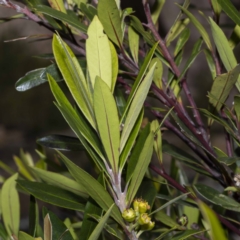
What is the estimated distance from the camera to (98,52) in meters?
0.42

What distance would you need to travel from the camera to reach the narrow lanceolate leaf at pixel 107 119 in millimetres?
386

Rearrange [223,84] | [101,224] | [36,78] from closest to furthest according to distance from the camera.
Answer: [101,224] → [223,84] → [36,78]

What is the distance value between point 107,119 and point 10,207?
0.26 metres

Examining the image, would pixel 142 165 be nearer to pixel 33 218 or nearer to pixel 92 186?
pixel 92 186

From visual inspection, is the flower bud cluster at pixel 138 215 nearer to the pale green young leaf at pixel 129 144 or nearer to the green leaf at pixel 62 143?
the pale green young leaf at pixel 129 144

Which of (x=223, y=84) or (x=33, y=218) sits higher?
(x=223, y=84)

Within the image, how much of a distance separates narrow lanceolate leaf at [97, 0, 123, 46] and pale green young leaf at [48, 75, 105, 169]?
109 mm

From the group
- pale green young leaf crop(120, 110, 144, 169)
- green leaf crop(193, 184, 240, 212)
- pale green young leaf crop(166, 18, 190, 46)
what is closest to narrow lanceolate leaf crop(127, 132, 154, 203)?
pale green young leaf crop(120, 110, 144, 169)

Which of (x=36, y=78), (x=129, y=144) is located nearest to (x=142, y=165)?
(x=129, y=144)

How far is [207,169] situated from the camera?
60cm

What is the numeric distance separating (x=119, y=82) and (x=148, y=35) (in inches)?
3.4

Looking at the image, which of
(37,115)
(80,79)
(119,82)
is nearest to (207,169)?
(119,82)

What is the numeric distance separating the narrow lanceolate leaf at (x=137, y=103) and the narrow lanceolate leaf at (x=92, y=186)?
51 millimetres

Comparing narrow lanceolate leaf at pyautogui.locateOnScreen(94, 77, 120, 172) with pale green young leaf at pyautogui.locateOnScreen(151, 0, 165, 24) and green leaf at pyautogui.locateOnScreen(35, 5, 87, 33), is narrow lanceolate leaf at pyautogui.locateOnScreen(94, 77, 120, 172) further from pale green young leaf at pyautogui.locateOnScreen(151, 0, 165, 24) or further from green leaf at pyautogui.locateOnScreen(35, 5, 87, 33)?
pale green young leaf at pyautogui.locateOnScreen(151, 0, 165, 24)
